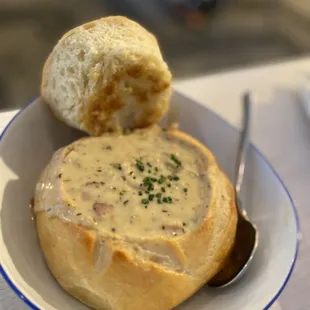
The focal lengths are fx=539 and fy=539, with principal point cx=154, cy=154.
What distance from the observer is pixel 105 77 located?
3.29 ft

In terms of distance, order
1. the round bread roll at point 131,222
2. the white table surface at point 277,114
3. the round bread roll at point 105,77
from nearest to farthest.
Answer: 1. the round bread roll at point 131,222
2. the round bread roll at point 105,77
3. the white table surface at point 277,114

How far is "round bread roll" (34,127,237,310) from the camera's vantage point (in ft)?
2.80

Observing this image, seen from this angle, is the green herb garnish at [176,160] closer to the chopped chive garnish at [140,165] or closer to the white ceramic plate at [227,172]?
the chopped chive garnish at [140,165]

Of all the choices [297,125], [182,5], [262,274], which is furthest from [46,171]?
[182,5]

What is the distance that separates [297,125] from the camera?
1.50m

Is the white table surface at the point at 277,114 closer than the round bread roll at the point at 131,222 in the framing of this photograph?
No

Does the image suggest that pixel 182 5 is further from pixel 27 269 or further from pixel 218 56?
pixel 27 269

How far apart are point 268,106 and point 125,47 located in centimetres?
69

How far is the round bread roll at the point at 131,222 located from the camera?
85cm

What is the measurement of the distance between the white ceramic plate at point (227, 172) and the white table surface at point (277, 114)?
0.42ft

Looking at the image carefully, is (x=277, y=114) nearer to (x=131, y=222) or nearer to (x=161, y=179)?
(x=161, y=179)

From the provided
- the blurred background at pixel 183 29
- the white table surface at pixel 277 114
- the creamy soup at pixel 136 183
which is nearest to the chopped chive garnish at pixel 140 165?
the creamy soup at pixel 136 183

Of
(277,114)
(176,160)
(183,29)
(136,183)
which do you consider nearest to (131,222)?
(136,183)

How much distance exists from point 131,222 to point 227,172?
42 centimetres
